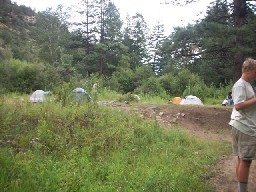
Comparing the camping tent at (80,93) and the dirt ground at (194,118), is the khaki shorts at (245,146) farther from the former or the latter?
the camping tent at (80,93)

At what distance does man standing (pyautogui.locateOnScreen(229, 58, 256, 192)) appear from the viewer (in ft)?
11.4

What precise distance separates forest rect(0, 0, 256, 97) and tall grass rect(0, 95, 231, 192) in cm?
97

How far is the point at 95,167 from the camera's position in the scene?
4.48 metres

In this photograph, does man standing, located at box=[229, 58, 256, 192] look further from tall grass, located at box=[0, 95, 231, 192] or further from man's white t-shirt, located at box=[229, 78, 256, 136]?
tall grass, located at box=[0, 95, 231, 192]

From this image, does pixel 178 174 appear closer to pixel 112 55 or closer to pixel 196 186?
pixel 196 186

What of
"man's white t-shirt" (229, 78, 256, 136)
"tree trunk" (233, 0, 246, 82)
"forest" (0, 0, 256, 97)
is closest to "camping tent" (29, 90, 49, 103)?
"forest" (0, 0, 256, 97)

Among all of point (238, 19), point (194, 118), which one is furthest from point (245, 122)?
point (238, 19)

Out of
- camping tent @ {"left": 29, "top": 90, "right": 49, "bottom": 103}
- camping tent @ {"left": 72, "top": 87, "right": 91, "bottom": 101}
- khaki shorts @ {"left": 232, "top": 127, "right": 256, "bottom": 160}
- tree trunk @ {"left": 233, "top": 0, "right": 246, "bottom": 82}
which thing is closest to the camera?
khaki shorts @ {"left": 232, "top": 127, "right": 256, "bottom": 160}

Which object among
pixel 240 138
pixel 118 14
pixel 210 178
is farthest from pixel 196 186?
pixel 118 14

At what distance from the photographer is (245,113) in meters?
3.54

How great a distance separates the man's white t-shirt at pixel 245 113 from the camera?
3480 millimetres

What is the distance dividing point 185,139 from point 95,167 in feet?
8.49

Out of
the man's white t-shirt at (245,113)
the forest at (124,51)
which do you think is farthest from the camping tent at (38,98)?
the man's white t-shirt at (245,113)

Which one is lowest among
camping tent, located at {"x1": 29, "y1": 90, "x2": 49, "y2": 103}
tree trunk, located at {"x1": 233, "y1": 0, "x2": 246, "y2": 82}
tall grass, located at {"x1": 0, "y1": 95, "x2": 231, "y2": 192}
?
tall grass, located at {"x1": 0, "y1": 95, "x2": 231, "y2": 192}
